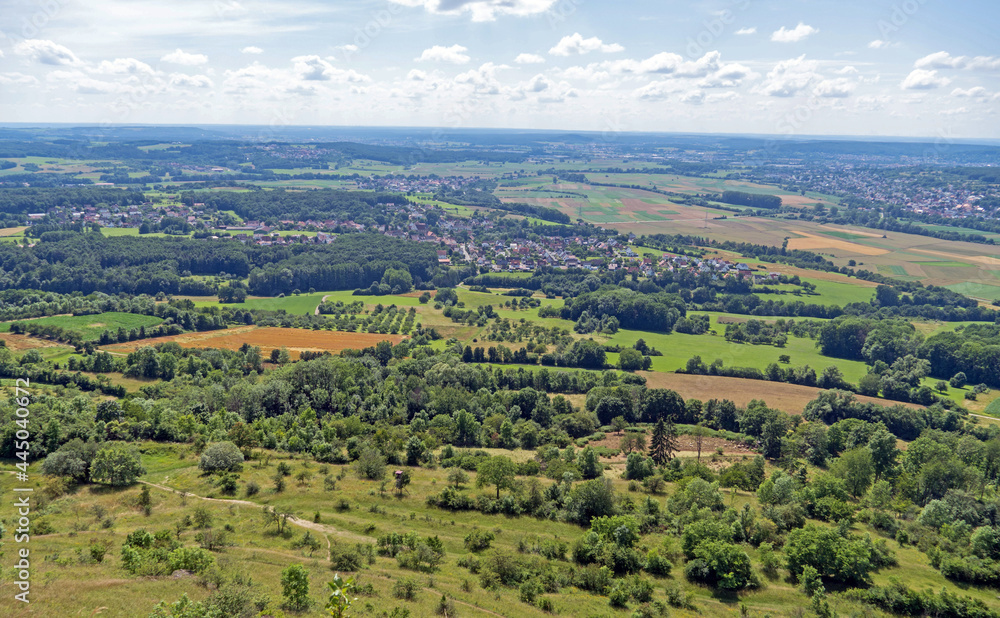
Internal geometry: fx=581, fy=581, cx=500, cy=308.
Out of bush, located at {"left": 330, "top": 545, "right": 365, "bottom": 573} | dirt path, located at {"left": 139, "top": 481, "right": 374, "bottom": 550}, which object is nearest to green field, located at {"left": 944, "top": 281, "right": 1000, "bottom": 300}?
dirt path, located at {"left": 139, "top": 481, "right": 374, "bottom": 550}

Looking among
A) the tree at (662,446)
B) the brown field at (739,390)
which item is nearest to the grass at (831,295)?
the brown field at (739,390)

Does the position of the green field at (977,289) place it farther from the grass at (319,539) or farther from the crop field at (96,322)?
the crop field at (96,322)

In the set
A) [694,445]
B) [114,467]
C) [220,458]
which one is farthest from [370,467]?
[694,445]

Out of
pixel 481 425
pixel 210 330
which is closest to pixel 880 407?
pixel 481 425

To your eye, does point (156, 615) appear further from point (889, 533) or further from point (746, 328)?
point (746, 328)

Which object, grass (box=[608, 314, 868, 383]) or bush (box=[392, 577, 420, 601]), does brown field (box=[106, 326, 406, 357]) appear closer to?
grass (box=[608, 314, 868, 383])
